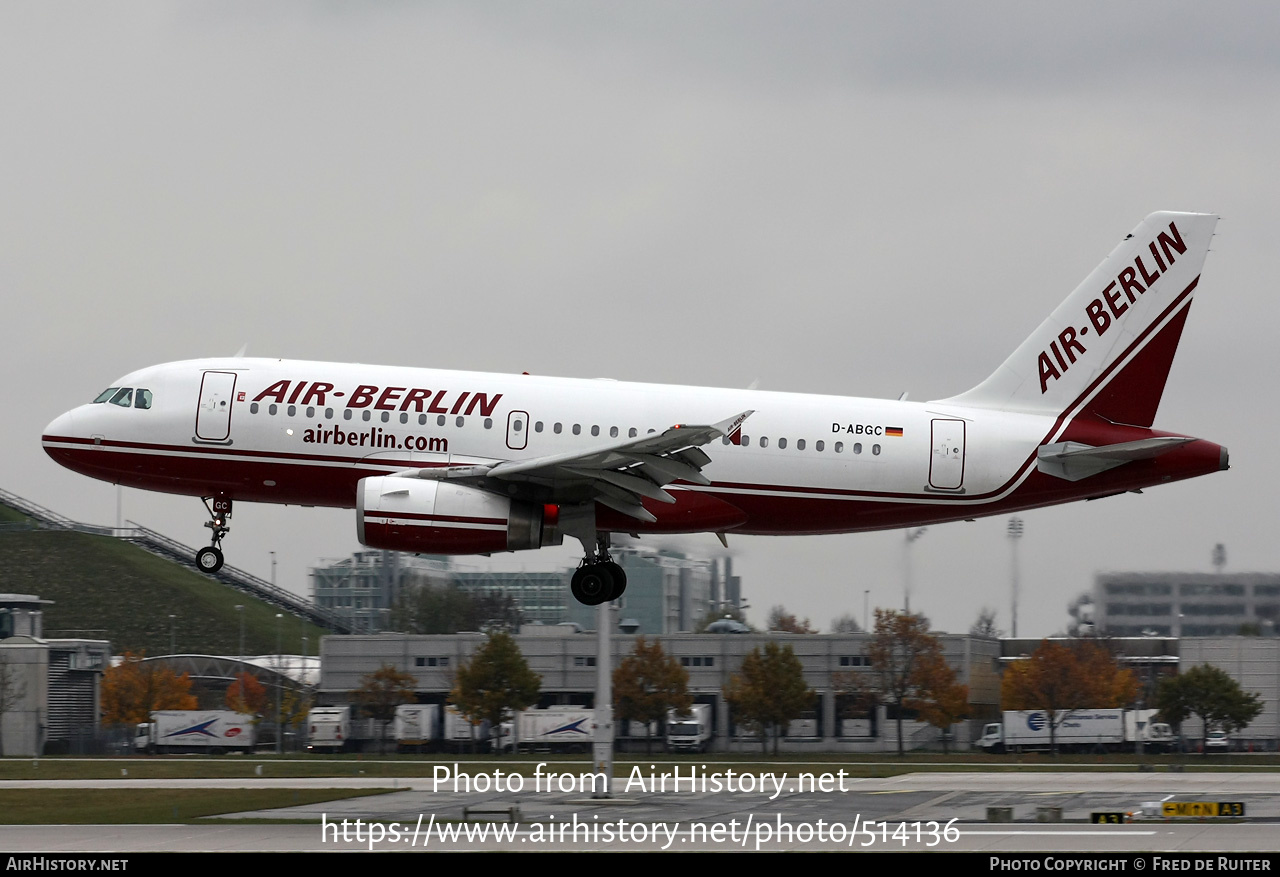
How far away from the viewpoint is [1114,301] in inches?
1666

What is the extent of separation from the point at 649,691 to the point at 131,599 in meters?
85.1

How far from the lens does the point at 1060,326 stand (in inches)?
1665

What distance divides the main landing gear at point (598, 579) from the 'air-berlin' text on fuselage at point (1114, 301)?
12102 mm

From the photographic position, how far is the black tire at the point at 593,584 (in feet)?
128

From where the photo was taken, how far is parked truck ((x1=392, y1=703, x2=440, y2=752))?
102125mm

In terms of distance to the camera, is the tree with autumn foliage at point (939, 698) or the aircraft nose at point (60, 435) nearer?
the aircraft nose at point (60, 435)

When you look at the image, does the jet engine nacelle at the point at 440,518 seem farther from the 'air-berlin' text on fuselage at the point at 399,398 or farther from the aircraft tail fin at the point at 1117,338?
the aircraft tail fin at the point at 1117,338

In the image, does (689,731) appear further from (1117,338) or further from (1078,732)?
(1117,338)

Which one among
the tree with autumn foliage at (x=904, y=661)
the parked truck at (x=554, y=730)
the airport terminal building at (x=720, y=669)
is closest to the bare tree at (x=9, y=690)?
the airport terminal building at (x=720, y=669)

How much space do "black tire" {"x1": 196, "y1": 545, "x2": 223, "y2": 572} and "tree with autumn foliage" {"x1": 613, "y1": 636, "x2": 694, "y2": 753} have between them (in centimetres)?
6193

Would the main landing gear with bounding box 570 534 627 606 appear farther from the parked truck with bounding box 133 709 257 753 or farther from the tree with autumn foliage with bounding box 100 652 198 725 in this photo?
the tree with autumn foliage with bounding box 100 652 198 725

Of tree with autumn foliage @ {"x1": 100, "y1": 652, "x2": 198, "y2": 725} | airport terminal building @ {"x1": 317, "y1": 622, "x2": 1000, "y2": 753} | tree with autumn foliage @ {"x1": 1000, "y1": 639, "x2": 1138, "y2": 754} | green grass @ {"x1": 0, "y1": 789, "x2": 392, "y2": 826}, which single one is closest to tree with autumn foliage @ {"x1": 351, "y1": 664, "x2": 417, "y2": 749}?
airport terminal building @ {"x1": 317, "y1": 622, "x2": 1000, "y2": 753}
